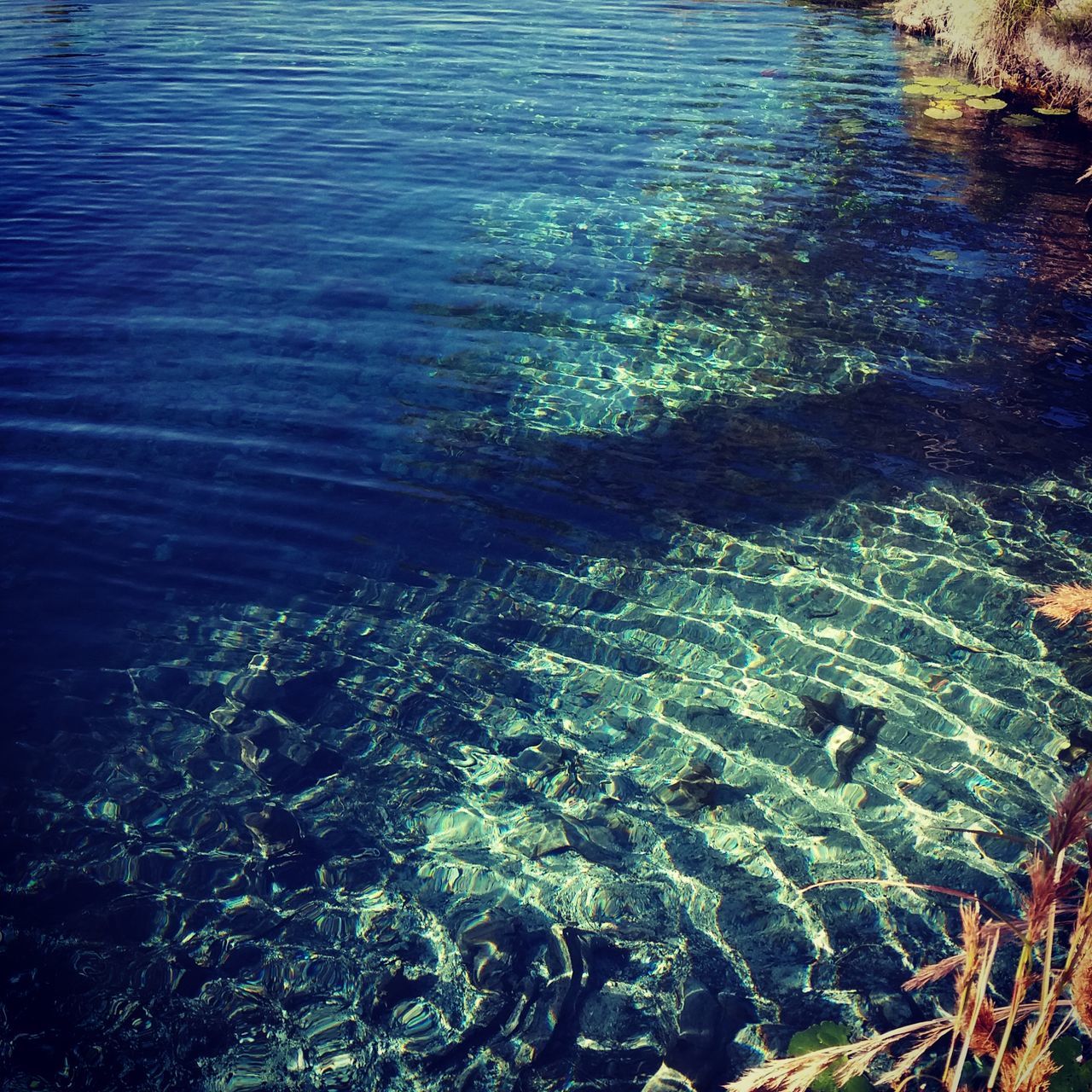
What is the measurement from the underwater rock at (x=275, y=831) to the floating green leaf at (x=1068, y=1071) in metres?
3.64

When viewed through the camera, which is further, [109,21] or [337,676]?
[109,21]

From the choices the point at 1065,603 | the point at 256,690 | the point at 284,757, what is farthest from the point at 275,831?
the point at 1065,603

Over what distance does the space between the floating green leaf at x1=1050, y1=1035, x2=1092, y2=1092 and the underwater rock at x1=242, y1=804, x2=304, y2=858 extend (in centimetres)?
364

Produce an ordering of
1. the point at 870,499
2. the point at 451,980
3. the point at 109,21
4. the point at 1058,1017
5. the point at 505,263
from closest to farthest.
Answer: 1. the point at 1058,1017
2. the point at 451,980
3. the point at 870,499
4. the point at 505,263
5. the point at 109,21

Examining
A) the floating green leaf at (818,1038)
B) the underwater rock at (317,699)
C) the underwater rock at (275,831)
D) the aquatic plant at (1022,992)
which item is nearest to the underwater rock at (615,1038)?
the floating green leaf at (818,1038)

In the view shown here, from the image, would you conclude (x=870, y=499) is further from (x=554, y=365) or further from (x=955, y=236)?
(x=955, y=236)

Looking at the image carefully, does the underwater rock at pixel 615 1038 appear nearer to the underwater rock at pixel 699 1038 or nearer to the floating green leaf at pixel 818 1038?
the underwater rock at pixel 699 1038

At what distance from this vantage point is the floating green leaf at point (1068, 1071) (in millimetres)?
3305

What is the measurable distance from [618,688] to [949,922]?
2.25 meters

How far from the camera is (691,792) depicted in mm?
5156

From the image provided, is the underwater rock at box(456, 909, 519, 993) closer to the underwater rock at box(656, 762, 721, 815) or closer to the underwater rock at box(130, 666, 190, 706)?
the underwater rock at box(656, 762, 721, 815)

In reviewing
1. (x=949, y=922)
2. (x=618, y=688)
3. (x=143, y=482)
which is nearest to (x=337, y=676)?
(x=618, y=688)

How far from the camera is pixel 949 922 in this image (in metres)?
4.54

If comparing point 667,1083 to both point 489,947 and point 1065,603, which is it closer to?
point 489,947
